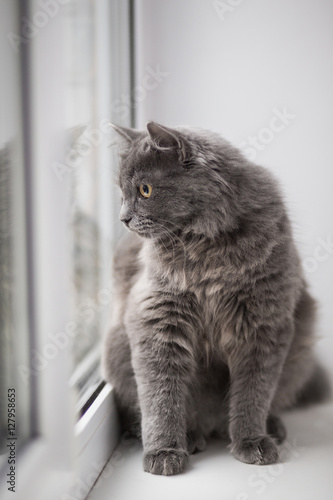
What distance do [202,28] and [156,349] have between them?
1.20 m

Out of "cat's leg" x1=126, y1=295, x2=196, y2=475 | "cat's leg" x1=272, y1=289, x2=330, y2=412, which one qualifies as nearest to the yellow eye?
"cat's leg" x1=126, y1=295, x2=196, y2=475

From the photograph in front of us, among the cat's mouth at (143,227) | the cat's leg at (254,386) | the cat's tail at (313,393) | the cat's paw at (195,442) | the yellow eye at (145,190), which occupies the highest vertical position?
the yellow eye at (145,190)

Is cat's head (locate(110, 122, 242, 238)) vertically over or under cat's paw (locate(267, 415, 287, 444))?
over

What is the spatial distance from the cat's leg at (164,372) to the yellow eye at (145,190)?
260 mm

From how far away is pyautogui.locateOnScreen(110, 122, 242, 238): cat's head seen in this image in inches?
46.2

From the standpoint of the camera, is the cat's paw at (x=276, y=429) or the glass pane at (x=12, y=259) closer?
the glass pane at (x=12, y=259)

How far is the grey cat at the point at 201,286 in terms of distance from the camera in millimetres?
1190

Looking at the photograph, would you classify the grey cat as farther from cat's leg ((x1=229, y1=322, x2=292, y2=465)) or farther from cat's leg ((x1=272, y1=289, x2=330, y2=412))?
cat's leg ((x1=272, y1=289, x2=330, y2=412))

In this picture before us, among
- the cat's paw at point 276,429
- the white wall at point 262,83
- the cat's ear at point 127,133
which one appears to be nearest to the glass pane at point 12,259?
the cat's ear at point 127,133

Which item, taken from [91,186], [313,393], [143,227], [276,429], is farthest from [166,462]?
[91,186]

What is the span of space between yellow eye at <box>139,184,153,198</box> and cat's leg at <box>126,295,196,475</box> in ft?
0.85

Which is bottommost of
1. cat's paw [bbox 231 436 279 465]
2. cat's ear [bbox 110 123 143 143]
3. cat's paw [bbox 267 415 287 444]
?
cat's paw [bbox 267 415 287 444]

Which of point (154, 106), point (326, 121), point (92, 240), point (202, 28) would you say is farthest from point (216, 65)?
point (92, 240)

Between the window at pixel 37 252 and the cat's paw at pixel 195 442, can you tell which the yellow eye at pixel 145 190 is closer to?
the window at pixel 37 252
